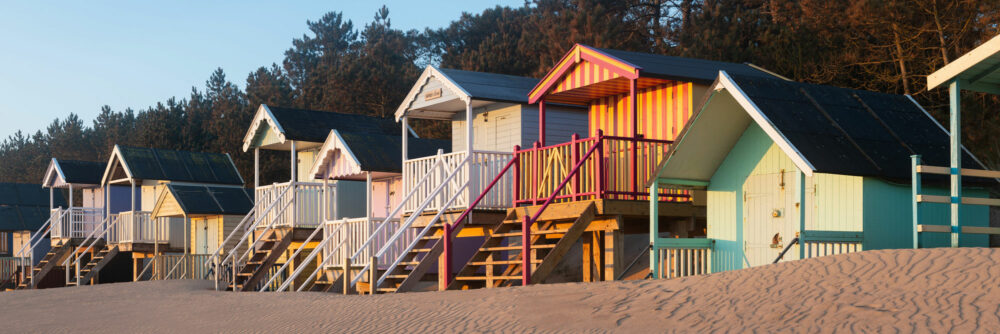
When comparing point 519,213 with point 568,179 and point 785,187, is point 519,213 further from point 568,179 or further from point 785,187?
point 785,187

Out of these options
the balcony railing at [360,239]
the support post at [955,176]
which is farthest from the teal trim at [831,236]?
the balcony railing at [360,239]

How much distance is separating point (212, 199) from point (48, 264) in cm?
721

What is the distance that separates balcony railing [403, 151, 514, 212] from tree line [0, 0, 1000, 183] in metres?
10.2

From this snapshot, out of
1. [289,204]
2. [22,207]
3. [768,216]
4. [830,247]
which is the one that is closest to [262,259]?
[289,204]

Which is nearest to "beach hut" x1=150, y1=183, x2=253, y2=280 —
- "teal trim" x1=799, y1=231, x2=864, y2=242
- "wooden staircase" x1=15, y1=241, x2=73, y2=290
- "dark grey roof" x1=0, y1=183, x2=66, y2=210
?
"wooden staircase" x1=15, y1=241, x2=73, y2=290

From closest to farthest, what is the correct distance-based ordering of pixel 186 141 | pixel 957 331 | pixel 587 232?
pixel 957 331 → pixel 587 232 → pixel 186 141

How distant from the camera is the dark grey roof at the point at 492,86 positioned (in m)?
22.8

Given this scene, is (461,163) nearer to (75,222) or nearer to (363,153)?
(363,153)

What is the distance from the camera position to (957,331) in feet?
34.2

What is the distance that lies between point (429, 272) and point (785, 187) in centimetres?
871

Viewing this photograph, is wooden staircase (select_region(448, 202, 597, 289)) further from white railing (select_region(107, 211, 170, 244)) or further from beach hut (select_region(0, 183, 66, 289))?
beach hut (select_region(0, 183, 66, 289))

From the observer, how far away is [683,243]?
17406 mm

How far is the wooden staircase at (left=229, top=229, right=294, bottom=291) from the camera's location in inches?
1025

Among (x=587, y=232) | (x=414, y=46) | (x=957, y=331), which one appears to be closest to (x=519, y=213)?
(x=587, y=232)
